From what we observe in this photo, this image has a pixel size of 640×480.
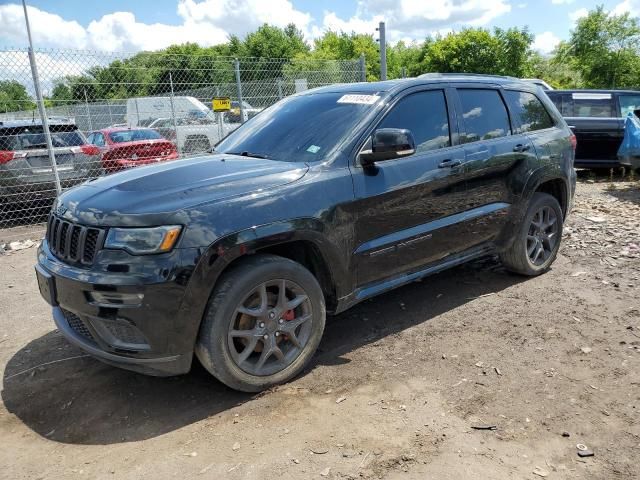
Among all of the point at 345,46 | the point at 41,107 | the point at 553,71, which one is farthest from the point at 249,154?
the point at 345,46

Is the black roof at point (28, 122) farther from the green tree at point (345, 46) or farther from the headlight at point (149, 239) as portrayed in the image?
the green tree at point (345, 46)

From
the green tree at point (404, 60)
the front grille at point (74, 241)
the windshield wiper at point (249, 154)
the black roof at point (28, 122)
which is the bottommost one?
the front grille at point (74, 241)

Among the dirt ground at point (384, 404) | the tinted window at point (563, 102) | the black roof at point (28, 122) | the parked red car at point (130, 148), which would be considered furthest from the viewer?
the tinted window at point (563, 102)

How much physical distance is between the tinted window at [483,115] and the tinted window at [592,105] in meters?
6.92

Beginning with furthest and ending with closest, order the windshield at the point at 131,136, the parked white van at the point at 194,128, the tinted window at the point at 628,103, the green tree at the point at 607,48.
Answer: the green tree at the point at 607,48, the parked white van at the point at 194,128, the windshield at the point at 131,136, the tinted window at the point at 628,103

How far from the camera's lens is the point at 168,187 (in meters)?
3.14

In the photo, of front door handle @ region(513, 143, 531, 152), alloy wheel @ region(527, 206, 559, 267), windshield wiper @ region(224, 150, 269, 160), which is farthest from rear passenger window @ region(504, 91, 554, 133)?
windshield wiper @ region(224, 150, 269, 160)

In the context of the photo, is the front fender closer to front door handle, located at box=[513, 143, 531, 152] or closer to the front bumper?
the front bumper

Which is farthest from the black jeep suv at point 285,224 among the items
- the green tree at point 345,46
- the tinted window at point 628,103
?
the green tree at point 345,46

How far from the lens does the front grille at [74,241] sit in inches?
117

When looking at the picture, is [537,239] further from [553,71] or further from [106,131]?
[553,71]

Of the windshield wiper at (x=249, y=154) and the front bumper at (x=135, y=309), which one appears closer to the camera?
the front bumper at (x=135, y=309)

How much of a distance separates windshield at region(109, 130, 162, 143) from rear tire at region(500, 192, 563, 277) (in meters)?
8.65

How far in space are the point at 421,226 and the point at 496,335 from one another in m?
0.97
